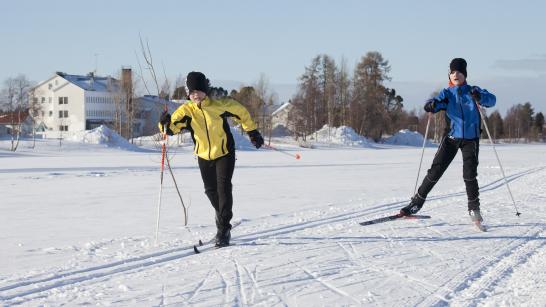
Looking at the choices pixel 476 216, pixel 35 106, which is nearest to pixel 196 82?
pixel 476 216

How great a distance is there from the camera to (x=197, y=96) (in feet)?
19.1

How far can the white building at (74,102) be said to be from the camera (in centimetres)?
7438

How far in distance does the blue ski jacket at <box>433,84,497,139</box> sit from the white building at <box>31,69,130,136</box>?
6957 cm

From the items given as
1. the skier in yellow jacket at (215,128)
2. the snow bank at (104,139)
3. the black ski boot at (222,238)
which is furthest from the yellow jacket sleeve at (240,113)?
the snow bank at (104,139)

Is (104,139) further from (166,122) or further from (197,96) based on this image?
(197,96)

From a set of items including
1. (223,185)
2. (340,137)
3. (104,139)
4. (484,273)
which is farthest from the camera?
(340,137)

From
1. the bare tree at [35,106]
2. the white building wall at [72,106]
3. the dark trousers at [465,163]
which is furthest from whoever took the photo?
the white building wall at [72,106]

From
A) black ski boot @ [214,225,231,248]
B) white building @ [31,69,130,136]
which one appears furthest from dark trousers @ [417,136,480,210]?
white building @ [31,69,130,136]

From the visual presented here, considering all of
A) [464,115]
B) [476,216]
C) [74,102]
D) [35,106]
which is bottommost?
[476,216]

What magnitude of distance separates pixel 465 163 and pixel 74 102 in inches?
2861

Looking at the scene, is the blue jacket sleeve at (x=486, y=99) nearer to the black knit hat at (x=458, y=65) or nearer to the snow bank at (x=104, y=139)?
the black knit hat at (x=458, y=65)

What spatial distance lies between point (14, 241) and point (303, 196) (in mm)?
5644

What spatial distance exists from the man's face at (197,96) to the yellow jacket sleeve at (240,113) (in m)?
0.22

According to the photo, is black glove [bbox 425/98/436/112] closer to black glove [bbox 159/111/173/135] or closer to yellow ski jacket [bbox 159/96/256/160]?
yellow ski jacket [bbox 159/96/256/160]
